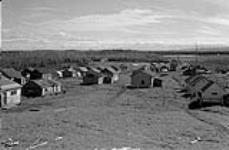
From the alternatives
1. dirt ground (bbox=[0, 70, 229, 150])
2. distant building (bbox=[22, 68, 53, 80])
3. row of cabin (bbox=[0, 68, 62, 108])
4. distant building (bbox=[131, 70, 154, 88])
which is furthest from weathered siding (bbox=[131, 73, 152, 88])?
distant building (bbox=[22, 68, 53, 80])

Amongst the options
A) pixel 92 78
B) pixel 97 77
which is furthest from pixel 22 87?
pixel 97 77

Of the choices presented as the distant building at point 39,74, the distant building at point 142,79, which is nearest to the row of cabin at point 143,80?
the distant building at point 142,79

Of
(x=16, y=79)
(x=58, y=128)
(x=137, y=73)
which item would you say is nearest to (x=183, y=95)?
(x=137, y=73)

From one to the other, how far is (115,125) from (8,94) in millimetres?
14094

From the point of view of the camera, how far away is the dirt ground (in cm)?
1484

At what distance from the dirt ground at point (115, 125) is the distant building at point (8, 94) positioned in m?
1.24

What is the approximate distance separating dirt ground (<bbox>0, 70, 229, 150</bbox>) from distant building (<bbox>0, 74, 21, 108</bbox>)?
4.08ft

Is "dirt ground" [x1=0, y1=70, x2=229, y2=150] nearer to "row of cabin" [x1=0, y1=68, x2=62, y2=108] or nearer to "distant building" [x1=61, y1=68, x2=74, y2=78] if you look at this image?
"row of cabin" [x1=0, y1=68, x2=62, y2=108]

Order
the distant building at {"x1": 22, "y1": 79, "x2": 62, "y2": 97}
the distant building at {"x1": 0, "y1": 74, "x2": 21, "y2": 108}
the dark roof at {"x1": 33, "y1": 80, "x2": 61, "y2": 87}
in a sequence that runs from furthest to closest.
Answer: the dark roof at {"x1": 33, "y1": 80, "x2": 61, "y2": 87} → the distant building at {"x1": 22, "y1": 79, "x2": 62, "y2": 97} → the distant building at {"x1": 0, "y1": 74, "x2": 21, "y2": 108}

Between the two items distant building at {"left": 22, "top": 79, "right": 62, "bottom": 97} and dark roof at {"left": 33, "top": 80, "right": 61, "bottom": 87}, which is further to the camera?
dark roof at {"left": 33, "top": 80, "right": 61, "bottom": 87}

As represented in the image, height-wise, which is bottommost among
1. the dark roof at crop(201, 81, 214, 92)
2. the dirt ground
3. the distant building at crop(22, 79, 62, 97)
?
the dirt ground

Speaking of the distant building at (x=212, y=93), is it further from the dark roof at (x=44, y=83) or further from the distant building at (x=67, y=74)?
the distant building at (x=67, y=74)

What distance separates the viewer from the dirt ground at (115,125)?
48.7 feet

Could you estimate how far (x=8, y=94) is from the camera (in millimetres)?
27031
